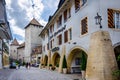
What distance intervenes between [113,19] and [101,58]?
13.6ft

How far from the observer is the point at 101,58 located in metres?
15.2

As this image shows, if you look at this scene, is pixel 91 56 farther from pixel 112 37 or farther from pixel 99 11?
pixel 99 11

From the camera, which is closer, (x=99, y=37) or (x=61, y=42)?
(x=99, y=37)

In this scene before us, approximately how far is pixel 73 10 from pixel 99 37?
280 inches

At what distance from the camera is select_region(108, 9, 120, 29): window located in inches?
674

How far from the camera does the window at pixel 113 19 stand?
17.1 m

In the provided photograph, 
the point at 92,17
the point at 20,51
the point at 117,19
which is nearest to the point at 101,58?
the point at 92,17

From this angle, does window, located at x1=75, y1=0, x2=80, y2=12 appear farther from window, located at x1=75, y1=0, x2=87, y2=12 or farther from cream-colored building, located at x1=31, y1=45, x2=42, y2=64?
cream-colored building, located at x1=31, y1=45, x2=42, y2=64

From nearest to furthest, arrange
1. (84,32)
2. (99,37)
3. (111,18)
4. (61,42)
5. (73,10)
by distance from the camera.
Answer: (99,37) → (111,18) → (84,32) → (73,10) → (61,42)

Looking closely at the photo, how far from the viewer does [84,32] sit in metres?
18.9

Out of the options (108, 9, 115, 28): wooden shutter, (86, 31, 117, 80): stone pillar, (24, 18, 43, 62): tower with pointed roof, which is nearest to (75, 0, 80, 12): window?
(108, 9, 115, 28): wooden shutter

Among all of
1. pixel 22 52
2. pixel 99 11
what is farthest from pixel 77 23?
pixel 22 52

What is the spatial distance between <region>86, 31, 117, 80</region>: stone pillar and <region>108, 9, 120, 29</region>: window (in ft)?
3.90

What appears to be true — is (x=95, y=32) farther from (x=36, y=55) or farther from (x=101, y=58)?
(x=36, y=55)
